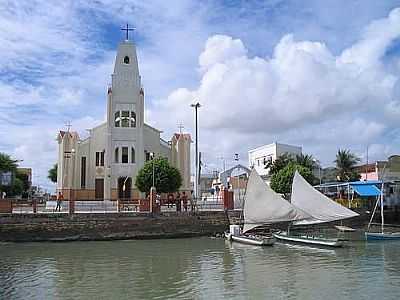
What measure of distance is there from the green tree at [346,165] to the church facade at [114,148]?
26.7m

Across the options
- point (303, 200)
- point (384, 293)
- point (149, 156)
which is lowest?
point (384, 293)

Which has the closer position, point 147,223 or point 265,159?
point 147,223

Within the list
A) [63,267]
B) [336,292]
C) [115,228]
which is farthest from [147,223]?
[336,292]

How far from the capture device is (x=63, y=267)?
2761 cm

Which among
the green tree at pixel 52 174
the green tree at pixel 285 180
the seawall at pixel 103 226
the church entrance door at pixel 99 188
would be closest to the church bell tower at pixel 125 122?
the church entrance door at pixel 99 188

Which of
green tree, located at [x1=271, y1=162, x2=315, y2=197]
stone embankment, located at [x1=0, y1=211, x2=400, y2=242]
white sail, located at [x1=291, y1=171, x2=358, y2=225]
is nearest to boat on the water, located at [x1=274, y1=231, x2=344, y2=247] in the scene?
white sail, located at [x1=291, y1=171, x2=358, y2=225]

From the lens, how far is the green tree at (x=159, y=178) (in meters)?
53.8

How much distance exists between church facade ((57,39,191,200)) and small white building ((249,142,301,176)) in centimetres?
2414

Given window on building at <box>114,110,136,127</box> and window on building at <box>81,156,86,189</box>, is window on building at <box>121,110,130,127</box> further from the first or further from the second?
window on building at <box>81,156,86,189</box>

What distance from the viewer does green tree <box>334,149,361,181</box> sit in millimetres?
71262

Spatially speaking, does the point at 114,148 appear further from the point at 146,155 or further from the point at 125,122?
the point at 146,155

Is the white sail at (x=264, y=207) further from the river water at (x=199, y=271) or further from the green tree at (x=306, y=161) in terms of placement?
the green tree at (x=306, y=161)

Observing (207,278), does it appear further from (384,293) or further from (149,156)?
(149,156)

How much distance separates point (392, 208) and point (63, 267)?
127 ft
